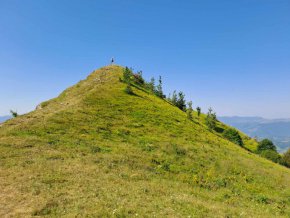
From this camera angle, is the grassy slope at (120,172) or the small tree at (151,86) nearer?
the grassy slope at (120,172)

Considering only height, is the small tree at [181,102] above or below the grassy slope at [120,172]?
above

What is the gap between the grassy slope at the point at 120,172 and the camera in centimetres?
1499

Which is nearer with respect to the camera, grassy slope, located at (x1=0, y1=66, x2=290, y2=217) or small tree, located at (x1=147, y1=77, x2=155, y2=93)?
grassy slope, located at (x1=0, y1=66, x2=290, y2=217)

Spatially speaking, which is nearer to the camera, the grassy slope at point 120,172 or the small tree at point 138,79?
the grassy slope at point 120,172

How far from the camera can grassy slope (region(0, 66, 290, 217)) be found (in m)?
15.0

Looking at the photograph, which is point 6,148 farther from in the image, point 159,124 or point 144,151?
point 159,124

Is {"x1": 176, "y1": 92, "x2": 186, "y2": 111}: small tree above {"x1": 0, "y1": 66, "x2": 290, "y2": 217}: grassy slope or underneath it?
above

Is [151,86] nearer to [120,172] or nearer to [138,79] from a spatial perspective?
[138,79]

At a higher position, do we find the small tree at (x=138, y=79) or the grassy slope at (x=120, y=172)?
the small tree at (x=138, y=79)

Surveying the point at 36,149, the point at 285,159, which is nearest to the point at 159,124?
the point at 36,149

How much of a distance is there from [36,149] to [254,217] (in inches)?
782

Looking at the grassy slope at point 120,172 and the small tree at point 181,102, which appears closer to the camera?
the grassy slope at point 120,172

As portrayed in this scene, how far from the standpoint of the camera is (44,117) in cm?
3750

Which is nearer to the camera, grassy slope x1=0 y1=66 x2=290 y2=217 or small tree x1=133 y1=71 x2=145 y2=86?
grassy slope x1=0 y1=66 x2=290 y2=217
